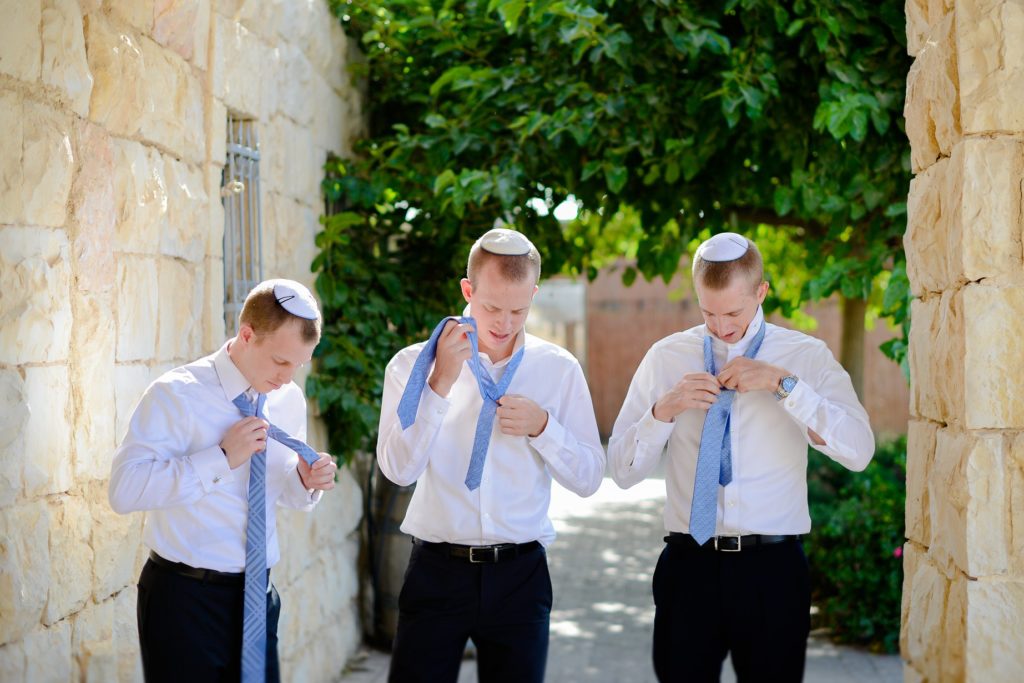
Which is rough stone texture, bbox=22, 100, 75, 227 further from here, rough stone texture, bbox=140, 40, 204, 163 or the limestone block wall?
the limestone block wall

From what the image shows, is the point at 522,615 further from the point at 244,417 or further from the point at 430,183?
the point at 430,183

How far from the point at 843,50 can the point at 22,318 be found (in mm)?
3603

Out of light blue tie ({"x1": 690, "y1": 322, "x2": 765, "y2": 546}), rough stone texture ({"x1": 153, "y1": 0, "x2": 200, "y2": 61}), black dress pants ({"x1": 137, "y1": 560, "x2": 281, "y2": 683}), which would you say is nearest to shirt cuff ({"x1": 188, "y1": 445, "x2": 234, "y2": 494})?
black dress pants ({"x1": 137, "y1": 560, "x2": 281, "y2": 683})

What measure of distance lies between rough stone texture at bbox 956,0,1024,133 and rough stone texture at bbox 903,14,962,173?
0.21 feet

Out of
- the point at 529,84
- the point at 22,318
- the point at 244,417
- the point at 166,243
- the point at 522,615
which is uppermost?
the point at 529,84

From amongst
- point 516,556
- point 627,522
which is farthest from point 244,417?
point 627,522

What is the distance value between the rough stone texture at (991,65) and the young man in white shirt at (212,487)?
170 centimetres

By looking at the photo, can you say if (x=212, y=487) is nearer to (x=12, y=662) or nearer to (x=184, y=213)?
(x=12, y=662)

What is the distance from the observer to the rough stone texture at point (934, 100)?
2.80m

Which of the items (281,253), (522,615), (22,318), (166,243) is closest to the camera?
(22,318)

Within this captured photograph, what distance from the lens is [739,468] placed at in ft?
10.1

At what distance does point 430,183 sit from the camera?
17.4 feet

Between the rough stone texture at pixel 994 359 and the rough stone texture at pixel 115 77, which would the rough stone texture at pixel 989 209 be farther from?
the rough stone texture at pixel 115 77

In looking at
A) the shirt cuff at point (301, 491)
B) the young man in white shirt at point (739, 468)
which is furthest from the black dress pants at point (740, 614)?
the shirt cuff at point (301, 491)
